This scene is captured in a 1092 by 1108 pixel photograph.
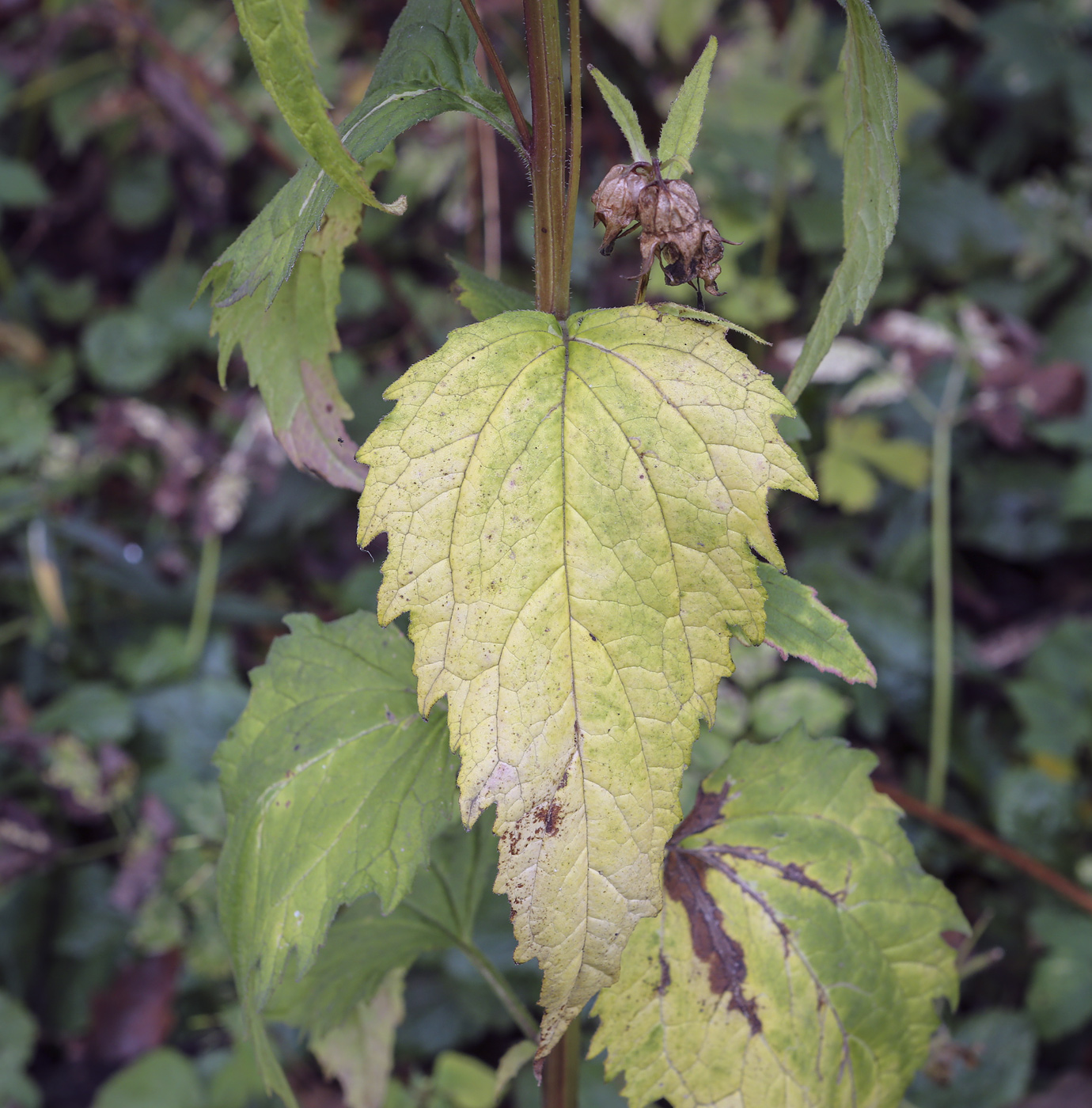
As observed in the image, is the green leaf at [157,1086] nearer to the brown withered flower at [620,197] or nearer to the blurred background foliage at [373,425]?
the blurred background foliage at [373,425]

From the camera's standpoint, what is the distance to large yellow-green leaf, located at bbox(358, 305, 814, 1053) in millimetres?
583

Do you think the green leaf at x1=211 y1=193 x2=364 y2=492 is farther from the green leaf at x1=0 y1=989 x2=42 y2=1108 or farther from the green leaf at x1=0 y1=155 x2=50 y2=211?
the green leaf at x1=0 y1=155 x2=50 y2=211

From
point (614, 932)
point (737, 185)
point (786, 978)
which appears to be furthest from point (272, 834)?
point (737, 185)

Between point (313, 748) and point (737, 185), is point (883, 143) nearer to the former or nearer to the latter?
point (313, 748)

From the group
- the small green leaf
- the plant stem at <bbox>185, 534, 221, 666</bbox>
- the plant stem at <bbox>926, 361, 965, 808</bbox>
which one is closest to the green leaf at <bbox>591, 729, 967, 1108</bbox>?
the small green leaf

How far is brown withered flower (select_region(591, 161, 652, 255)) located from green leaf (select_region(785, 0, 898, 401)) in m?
0.16

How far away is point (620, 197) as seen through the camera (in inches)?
24.3

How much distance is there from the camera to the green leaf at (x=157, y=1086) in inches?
61.6

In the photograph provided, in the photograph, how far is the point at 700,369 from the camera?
2.02 feet

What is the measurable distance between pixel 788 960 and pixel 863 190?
0.63 m

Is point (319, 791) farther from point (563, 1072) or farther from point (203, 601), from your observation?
point (203, 601)

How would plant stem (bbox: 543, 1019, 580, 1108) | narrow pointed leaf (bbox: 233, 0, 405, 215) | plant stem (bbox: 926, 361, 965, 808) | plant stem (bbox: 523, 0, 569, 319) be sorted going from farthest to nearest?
1. plant stem (bbox: 926, 361, 965, 808)
2. plant stem (bbox: 543, 1019, 580, 1108)
3. plant stem (bbox: 523, 0, 569, 319)
4. narrow pointed leaf (bbox: 233, 0, 405, 215)

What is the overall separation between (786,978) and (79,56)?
2.80 meters

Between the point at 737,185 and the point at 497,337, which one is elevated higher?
the point at 497,337
